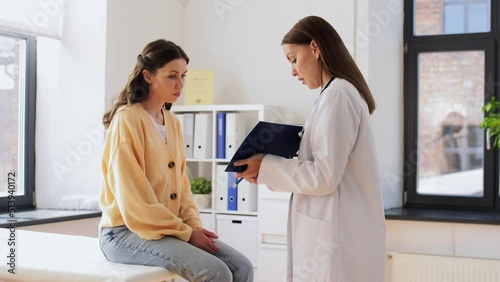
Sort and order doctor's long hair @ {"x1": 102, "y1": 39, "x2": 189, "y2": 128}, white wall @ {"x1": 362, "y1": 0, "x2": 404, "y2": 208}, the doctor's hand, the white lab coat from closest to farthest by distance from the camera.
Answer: the white lab coat → the doctor's hand → doctor's long hair @ {"x1": 102, "y1": 39, "x2": 189, "y2": 128} → white wall @ {"x1": 362, "y1": 0, "x2": 404, "y2": 208}

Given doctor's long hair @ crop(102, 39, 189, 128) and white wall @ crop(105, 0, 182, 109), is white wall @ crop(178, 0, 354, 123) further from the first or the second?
doctor's long hair @ crop(102, 39, 189, 128)

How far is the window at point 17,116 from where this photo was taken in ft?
12.4

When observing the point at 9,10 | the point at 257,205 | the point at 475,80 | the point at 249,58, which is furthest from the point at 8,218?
the point at 475,80

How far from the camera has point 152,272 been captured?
7.20 ft

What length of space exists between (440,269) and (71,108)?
7.49ft

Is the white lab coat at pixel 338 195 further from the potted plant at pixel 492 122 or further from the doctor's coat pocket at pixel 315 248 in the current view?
the potted plant at pixel 492 122

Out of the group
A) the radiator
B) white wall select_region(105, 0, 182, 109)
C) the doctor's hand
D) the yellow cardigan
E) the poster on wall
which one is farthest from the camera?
the poster on wall

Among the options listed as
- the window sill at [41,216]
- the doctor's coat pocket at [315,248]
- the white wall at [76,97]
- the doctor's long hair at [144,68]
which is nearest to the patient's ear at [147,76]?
the doctor's long hair at [144,68]

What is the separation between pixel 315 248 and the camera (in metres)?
2.08

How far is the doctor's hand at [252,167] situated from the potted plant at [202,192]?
1986 millimetres

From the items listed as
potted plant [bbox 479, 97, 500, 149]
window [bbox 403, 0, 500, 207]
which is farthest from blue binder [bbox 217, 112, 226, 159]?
potted plant [bbox 479, 97, 500, 149]

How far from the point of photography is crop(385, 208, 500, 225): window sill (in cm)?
368

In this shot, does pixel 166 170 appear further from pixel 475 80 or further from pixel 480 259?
pixel 475 80

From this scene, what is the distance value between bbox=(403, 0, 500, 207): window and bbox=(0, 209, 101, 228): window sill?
2021 mm
